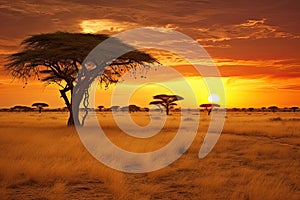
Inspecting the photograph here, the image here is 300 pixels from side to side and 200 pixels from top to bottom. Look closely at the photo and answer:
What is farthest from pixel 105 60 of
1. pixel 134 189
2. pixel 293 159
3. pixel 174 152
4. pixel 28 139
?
pixel 134 189

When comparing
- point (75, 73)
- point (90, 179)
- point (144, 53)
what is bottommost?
point (90, 179)

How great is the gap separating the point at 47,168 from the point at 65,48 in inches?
613

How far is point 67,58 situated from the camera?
82.1 feet

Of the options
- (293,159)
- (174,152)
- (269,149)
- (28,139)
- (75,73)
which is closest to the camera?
(293,159)

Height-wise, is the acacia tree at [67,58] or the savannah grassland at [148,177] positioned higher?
the acacia tree at [67,58]

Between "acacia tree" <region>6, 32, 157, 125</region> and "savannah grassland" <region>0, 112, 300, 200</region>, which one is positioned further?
"acacia tree" <region>6, 32, 157, 125</region>

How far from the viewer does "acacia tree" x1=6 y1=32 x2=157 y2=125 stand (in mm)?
25078

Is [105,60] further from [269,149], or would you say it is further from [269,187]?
[269,187]

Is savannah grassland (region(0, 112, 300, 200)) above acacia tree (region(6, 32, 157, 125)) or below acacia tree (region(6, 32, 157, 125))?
below

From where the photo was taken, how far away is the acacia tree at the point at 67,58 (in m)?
25.1

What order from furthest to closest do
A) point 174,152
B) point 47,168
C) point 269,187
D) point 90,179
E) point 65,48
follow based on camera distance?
point 65,48 < point 174,152 < point 47,168 < point 90,179 < point 269,187

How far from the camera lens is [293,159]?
14.1 metres

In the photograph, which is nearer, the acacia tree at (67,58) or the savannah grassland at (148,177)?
the savannah grassland at (148,177)

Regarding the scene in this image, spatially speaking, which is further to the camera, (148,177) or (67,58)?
(67,58)
